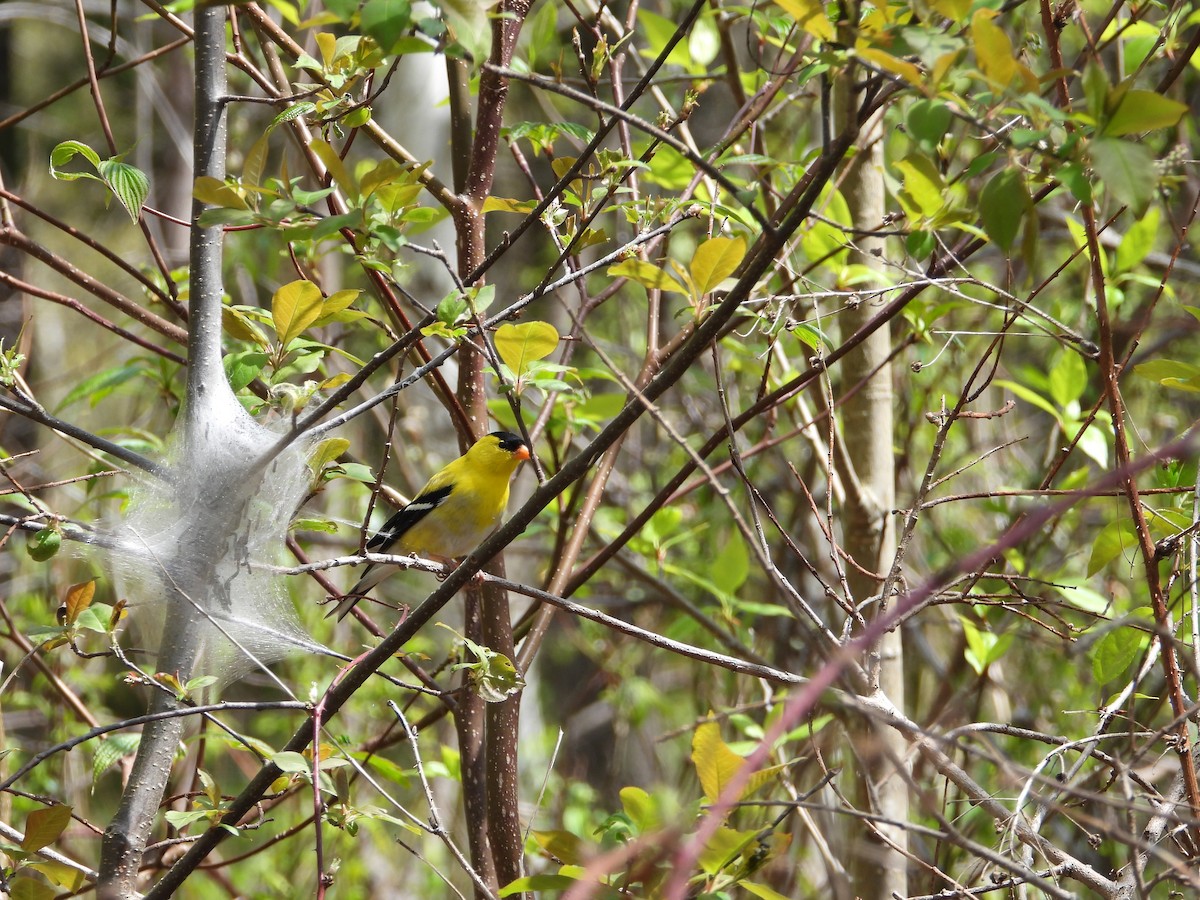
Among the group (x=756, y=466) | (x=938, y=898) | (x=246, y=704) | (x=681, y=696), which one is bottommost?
(x=681, y=696)

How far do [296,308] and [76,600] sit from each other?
0.70m

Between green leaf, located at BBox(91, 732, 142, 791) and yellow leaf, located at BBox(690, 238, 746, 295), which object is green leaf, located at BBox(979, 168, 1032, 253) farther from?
green leaf, located at BBox(91, 732, 142, 791)

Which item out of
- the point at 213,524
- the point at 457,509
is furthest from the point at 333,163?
the point at 457,509

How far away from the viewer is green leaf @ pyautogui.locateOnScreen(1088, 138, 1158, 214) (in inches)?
41.6

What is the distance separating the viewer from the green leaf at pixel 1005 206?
1.17m

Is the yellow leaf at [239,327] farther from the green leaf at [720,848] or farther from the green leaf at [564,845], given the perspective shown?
the green leaf at [720,848]

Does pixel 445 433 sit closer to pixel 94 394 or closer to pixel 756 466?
pixel 756 466

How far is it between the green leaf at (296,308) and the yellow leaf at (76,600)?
613 mm

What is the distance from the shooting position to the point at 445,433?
6.83 m

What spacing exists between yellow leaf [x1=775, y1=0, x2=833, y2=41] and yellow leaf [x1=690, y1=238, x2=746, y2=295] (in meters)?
0.43

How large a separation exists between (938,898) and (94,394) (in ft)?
8.01

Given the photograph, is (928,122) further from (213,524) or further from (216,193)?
(213,524)

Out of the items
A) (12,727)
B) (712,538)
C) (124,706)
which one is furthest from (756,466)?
(124,706)

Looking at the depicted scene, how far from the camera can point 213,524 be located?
2318mm
